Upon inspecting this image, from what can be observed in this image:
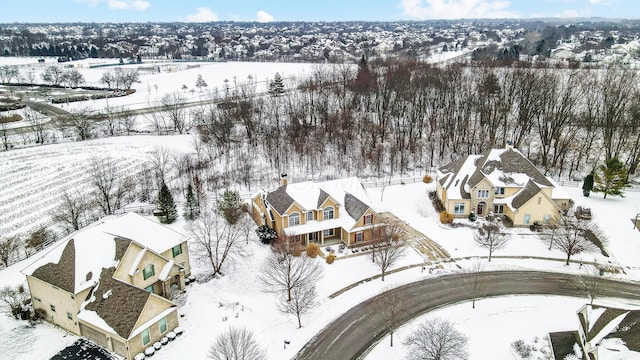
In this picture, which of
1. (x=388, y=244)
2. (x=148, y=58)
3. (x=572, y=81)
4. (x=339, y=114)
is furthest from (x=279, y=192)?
(x=148, y=58)

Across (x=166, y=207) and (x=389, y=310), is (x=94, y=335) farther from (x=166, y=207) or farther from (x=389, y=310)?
(x=389, y=310)

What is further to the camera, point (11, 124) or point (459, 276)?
point (11, 124)

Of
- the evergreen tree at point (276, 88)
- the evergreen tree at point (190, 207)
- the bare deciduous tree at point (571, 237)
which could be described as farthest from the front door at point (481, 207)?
the evergreen tree at point (276, 88)

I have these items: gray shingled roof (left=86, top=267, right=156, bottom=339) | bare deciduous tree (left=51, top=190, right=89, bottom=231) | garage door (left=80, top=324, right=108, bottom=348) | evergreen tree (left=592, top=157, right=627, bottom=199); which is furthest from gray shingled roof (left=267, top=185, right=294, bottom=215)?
evergreen tree (left=592, top=157, right=627, bottom=199)

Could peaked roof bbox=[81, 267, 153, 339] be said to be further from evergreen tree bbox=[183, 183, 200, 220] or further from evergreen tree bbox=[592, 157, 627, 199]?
evergreen tree bbox=[592, 157, 627, 199]

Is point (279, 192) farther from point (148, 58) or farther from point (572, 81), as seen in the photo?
point (148, 58)

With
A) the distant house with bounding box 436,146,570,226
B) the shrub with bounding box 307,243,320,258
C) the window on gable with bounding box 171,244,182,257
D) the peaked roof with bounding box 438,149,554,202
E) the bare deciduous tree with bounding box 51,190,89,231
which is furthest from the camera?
the peaked roof with bounding box 438,149,554,202
